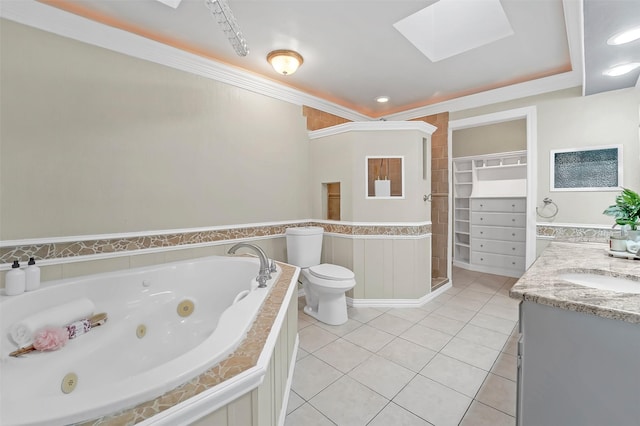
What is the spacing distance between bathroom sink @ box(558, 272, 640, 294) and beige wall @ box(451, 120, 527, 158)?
3.45m

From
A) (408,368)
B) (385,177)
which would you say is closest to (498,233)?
(385,177)

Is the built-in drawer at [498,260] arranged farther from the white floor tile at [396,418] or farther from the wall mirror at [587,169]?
the white floor tile at [396,418]

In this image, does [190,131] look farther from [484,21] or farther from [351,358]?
[484,21]

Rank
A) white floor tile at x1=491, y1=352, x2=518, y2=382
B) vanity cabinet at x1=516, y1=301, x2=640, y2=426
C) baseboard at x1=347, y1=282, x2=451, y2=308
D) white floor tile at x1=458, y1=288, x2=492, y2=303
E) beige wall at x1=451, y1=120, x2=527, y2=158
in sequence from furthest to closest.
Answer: beige wall at x1=451, y1=120, x2=527, y2=158 < white floor tile at x1=458, y1=288, x2=492, y2=303 < baseboard at x1=347, y1=282, x2=451, y2=308 < white floor tile at x1=491, y1=352, x2=518, y2=382 < vanity cabinet at x1=516, y1=301, x2=640, y2=426

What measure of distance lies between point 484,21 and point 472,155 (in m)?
2.86

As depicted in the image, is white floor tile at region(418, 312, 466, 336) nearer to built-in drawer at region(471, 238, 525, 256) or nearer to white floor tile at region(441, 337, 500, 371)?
white floor tile at region(441, 337, 500, 371)

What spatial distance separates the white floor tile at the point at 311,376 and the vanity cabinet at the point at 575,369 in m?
1.06

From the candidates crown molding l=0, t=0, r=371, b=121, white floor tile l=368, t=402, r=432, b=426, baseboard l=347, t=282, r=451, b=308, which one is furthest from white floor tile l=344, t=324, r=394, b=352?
crown molding l=0, t=0, r=371, b=121

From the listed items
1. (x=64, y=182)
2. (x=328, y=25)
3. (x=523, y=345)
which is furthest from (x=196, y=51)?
(x=523, y=345)

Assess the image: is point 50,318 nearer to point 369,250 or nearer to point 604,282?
point 369,250

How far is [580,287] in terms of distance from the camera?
110 centimetres

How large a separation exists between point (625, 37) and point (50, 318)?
3765mm

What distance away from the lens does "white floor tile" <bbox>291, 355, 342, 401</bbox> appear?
5.48ft

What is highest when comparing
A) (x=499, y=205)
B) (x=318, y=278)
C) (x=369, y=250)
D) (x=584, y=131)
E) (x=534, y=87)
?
(x=534, y=87)
